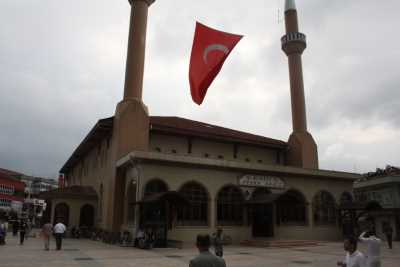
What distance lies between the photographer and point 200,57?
62.7ft

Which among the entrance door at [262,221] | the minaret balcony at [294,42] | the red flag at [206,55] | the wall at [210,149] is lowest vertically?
the entrance door at [262,221]

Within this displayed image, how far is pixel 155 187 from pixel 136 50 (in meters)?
11.1

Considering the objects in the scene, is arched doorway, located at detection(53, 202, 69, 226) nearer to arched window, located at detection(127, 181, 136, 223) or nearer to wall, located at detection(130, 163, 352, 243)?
arched window, located at detection(127, 181, 136, 223)

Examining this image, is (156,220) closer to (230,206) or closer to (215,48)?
(230,206)

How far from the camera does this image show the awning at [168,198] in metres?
18.5

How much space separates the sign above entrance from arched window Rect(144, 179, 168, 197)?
5487 millimetres

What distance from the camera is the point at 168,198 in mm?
19062

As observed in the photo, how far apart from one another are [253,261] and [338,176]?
16597 mm

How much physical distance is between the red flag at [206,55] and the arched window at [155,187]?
5508 mm

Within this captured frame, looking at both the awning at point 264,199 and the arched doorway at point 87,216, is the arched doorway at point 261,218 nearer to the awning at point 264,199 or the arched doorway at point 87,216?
the awning at point 264,199

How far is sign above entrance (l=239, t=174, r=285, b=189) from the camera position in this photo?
79.2 ft

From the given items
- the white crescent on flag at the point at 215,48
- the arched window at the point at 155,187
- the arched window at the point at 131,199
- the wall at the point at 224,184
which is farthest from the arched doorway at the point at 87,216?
the white crescent on flag at the point at 215,48

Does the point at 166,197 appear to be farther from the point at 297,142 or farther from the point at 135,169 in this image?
the point at 297,142

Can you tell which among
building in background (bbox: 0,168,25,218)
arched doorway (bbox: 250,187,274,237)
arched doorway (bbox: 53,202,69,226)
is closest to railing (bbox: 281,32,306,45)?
arched doorway (bbox: 250,187,274,237)
